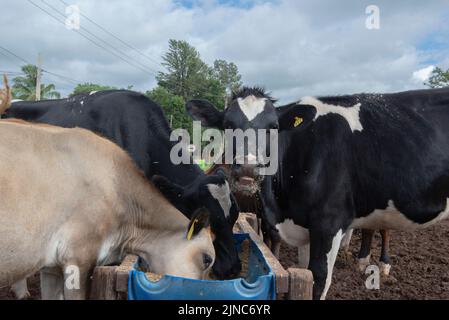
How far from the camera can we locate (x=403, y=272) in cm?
681

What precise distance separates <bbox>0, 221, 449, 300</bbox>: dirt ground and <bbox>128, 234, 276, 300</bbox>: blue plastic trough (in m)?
3.04

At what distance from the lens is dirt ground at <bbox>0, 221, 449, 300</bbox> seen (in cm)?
566

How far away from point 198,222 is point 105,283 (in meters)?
0.92

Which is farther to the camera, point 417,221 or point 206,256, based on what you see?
point 417,221

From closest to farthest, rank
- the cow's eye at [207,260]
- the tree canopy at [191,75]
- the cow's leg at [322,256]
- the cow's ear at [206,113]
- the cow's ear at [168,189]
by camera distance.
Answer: the cow's eye at [207,260]
the cow's ear at [168,189]
the cow's leg at [322,256]
the cow's ear at [206,113]
the tree canopy at [191,75]

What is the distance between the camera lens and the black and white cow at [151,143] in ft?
13.4

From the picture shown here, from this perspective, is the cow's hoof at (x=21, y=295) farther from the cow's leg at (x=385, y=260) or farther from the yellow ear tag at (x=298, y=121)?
the cow's leg at (x=385, y=260)

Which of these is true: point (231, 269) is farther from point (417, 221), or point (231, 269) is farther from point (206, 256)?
point (417, 221)

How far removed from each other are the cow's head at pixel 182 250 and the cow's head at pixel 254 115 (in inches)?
28.4

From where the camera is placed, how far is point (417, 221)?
471cm

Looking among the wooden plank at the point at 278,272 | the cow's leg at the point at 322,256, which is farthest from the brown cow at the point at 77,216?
the cow's leg at the point at 322,256

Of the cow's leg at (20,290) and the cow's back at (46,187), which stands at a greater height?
the cow's back at (46,187)
